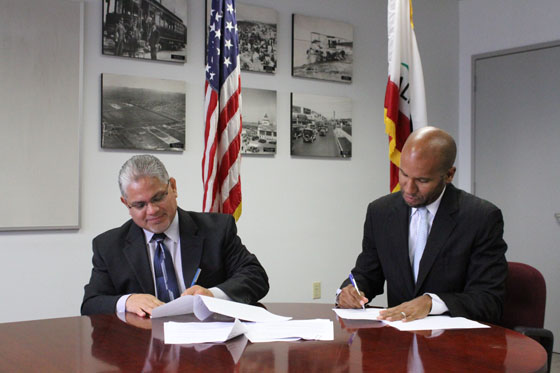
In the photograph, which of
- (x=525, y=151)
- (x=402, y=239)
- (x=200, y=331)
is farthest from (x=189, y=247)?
(x=525, y=151)

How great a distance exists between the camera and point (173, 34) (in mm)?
4172

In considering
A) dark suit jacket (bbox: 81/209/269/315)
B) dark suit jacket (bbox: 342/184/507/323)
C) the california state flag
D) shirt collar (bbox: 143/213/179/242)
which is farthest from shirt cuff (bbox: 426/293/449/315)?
the california state flag

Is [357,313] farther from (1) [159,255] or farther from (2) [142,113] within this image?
(2) [142,113]

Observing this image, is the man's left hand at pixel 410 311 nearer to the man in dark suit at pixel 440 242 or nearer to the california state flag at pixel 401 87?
the man in dark suit at pixel 440 242

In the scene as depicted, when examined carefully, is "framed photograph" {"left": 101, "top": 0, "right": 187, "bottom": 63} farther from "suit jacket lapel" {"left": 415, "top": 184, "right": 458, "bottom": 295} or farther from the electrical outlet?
"suit jacket lapel" {"left": 415, "top": 184, "right": 458, "bottom": 295}

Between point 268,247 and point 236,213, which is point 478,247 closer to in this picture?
point 236,213

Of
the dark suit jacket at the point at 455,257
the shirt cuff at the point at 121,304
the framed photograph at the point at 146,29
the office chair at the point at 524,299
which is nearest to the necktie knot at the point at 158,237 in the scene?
the shirt cuff at the point at 121,304

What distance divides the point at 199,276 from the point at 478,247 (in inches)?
42.1

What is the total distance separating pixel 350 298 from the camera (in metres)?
2.20

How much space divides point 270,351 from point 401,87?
7.92 feet

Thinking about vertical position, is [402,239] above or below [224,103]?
below

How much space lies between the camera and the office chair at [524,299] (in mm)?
2375

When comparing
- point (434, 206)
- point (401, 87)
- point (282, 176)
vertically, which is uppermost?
point (401, 87)

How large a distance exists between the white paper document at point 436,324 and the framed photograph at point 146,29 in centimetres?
281
